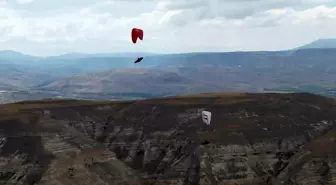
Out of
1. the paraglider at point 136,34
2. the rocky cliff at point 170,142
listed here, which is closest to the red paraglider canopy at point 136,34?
the paraglider at point 136,34

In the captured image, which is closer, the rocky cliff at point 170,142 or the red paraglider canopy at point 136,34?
the red paraglider canopy at point 136,34

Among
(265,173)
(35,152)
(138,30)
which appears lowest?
(265,173)

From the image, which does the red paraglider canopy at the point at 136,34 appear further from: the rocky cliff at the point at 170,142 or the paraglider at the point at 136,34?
the rocky cliff at the point at 170,142

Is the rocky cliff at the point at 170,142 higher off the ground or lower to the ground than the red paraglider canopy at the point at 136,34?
lower

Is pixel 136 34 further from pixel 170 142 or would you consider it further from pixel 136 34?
pixel 170 142

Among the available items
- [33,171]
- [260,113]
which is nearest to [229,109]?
[260,113]

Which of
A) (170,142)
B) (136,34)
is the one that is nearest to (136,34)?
(136,34)

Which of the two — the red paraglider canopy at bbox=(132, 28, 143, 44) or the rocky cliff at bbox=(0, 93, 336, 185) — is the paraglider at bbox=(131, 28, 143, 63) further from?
the rocky cliff at bbox=(0, 93, 336, 185)

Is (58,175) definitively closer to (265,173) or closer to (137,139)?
(137,139)
